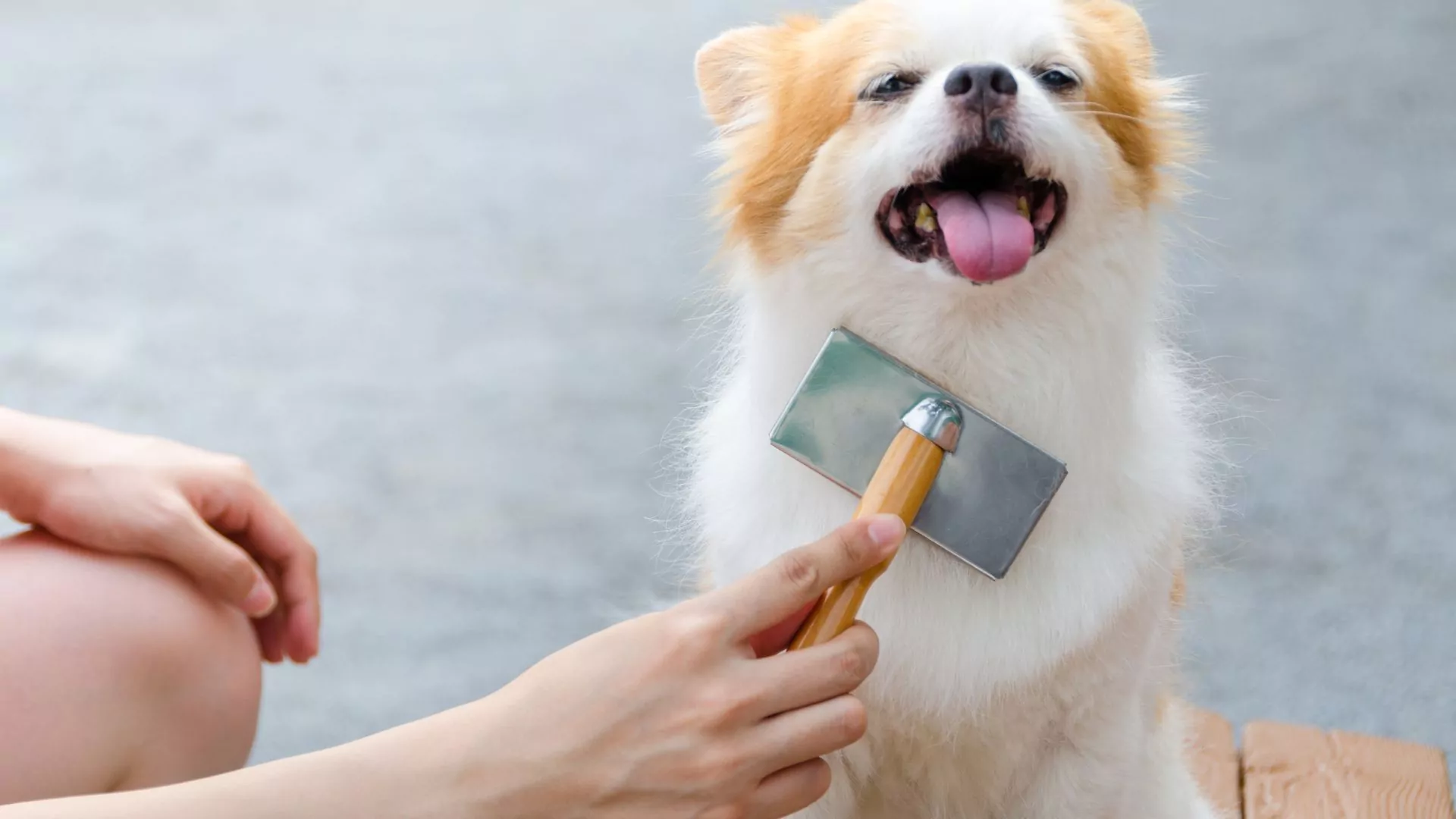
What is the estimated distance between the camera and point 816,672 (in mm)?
862

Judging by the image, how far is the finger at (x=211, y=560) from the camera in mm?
1038

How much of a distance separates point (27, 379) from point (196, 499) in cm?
170

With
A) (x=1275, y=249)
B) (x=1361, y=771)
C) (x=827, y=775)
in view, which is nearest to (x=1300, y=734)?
(x=1361, y=771)

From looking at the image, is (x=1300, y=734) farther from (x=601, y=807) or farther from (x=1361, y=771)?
(x=601, y=807)

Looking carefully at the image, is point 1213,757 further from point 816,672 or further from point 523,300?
point 523,300

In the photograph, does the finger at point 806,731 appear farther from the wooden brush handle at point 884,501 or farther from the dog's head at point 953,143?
the dog's head at point 953,143

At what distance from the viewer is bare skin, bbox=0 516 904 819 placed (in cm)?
82

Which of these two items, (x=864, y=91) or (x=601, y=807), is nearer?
(x=601, y=807)

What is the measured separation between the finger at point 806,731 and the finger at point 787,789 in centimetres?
1

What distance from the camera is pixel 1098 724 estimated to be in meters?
1.13

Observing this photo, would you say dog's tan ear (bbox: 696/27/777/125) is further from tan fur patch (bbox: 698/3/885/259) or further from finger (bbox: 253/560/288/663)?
finger (bbox: 253/560/288/663)

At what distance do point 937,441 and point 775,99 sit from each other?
13.8 inches

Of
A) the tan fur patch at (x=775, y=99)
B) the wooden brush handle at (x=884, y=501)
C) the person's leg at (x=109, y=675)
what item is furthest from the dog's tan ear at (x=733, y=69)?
the person's leg at (x=109, y=675)

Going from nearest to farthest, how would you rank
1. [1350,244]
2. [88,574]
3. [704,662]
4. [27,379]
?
[704,662] < [88,574] < [27,379] < [1350,244]
